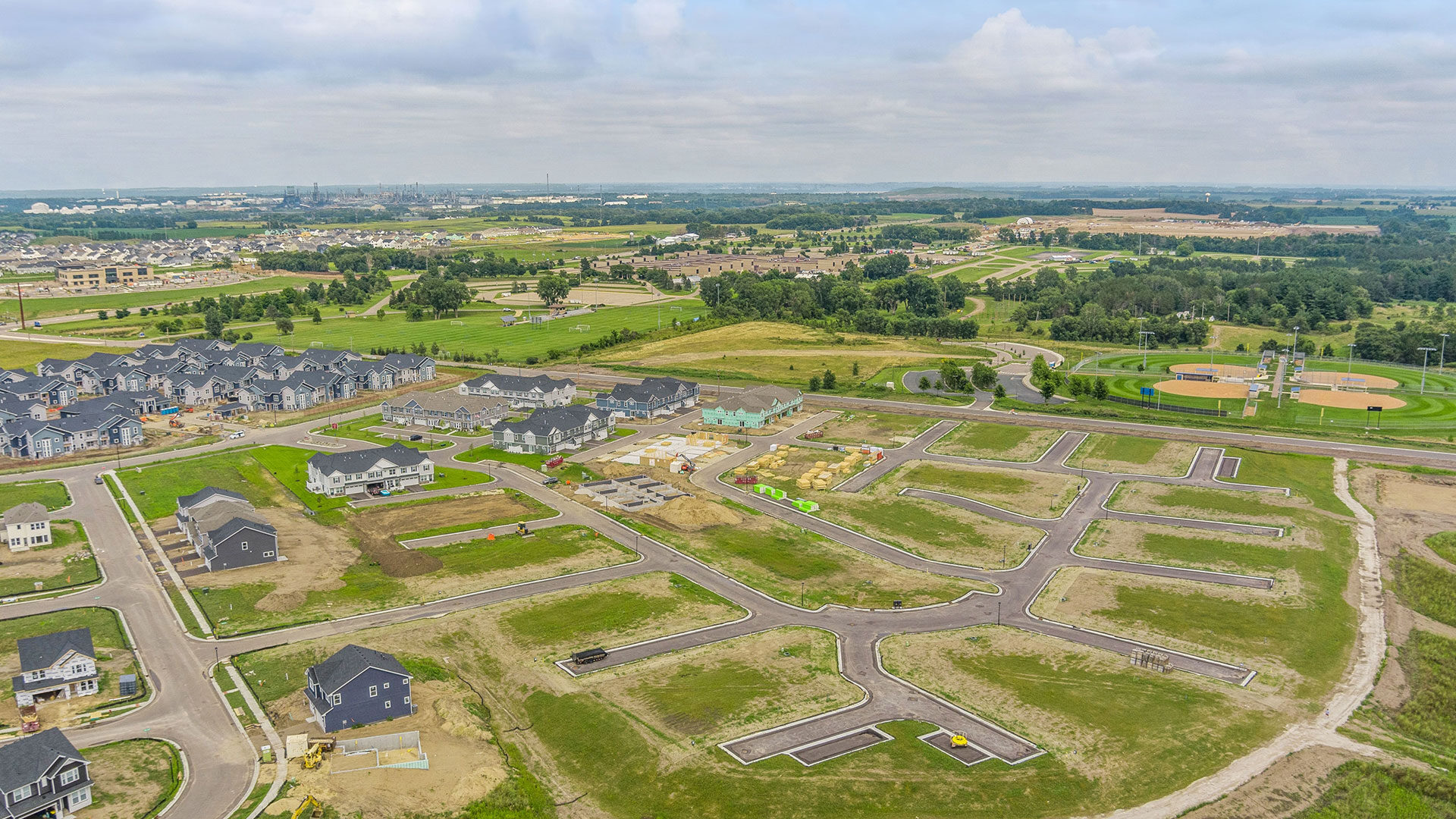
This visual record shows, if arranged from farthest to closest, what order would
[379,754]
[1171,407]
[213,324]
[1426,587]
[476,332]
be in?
1. [476,332]
2. [213,324]
3. [1171,407]
4. [1426,587]
5. [379,754]

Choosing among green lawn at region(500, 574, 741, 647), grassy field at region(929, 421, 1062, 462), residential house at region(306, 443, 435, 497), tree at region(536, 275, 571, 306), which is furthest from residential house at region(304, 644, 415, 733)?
tree at region(536, 275, 571, 306)

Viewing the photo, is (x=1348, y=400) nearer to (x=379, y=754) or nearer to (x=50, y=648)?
(x=379, y=754)

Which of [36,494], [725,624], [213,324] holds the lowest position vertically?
[725,624]

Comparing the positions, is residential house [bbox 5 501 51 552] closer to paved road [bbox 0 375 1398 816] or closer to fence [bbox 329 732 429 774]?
paved road [bbox 0 375 1398 816]

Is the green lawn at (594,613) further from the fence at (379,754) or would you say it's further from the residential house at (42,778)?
the residential house at (42,778)

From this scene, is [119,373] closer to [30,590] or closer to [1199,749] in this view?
[30,590]

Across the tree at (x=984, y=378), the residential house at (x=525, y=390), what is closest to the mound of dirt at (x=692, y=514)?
the residential house at (x=525, y=390)

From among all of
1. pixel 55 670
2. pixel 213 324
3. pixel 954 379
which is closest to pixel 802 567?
pixel 55 670
